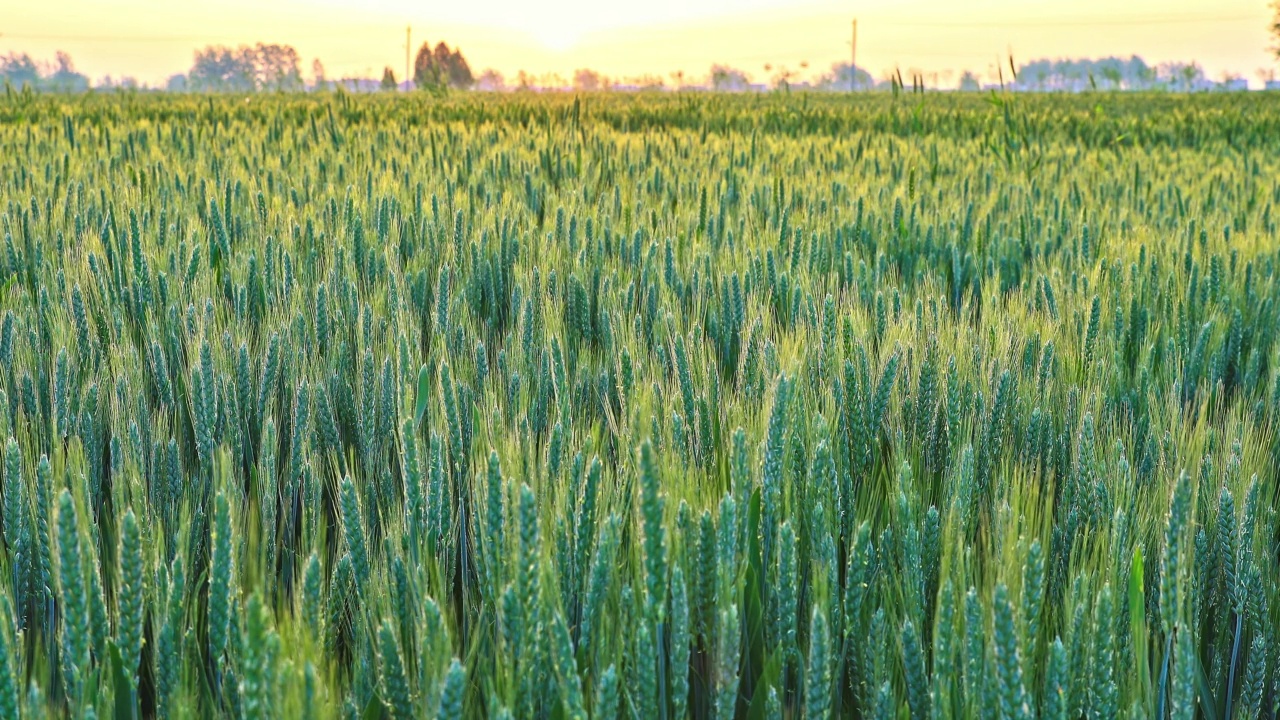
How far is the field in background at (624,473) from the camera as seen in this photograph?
28.8 inches

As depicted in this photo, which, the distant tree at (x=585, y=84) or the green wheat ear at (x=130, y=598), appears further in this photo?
the distant tree at (x=585, y=84)

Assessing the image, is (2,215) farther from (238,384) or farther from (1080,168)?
(1080,168)

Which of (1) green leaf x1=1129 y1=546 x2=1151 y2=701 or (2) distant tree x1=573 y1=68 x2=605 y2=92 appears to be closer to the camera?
(1) green leaf x1=1129 y1=546 x2=1151 y2=701

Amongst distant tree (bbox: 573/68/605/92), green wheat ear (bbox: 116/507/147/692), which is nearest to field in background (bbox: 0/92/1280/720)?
green wheat ear (bbox: 116/507/147/692)

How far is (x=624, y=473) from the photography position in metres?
1.08

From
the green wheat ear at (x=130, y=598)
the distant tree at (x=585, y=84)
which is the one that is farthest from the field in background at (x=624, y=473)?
the distant tree at (x=585, y=84)

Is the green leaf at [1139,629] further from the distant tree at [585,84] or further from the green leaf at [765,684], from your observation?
the distant tree at [585,84]

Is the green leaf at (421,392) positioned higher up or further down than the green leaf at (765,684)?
higher up

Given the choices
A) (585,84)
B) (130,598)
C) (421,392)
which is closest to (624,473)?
(421,392)

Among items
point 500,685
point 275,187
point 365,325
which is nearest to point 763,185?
point 275,187

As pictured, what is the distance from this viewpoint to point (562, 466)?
3.38 ft

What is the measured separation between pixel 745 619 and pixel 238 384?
Result: 2.61 feet

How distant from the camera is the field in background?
2.40ft

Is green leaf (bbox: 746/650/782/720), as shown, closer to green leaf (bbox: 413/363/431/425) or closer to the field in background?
the field in background
